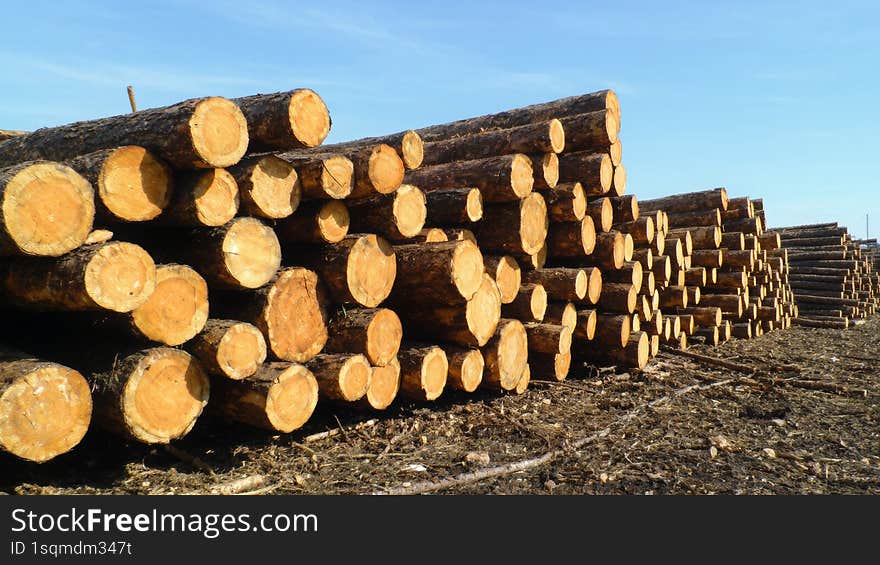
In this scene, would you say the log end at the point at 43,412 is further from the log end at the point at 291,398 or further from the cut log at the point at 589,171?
the cut log at the point at 589,171

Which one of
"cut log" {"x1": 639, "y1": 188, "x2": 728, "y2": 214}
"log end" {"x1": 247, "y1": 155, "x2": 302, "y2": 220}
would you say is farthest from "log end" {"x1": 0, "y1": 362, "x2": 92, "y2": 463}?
"cut log" {"x1": 639, "y1": 188, "x2": 728, "y2": 214}

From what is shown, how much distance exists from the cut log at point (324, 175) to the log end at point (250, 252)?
1.63 ft

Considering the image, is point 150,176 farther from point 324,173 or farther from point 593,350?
point 593,350

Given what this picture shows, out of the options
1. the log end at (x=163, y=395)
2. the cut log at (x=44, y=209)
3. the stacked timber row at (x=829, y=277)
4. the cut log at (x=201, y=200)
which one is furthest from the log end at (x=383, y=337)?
the stacked timber row at (x=829, y=277)

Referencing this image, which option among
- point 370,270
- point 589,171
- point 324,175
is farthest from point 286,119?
point 589,171

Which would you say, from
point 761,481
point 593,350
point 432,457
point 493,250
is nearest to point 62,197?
point 432,457

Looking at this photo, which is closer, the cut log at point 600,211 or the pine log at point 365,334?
the pine log at point 365,334

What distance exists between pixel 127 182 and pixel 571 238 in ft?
15.7

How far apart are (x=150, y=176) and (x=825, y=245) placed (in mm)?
17103

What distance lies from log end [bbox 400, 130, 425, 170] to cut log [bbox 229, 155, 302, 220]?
3.74ft

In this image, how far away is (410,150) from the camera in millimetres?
5645

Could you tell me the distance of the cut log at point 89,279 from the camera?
3.58 metres

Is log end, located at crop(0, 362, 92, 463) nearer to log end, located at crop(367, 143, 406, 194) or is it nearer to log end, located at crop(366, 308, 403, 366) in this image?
log end, located at crop(366, 308, 403, 366)

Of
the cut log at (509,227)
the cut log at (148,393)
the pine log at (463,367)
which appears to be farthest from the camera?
the cut log at (509,227)
